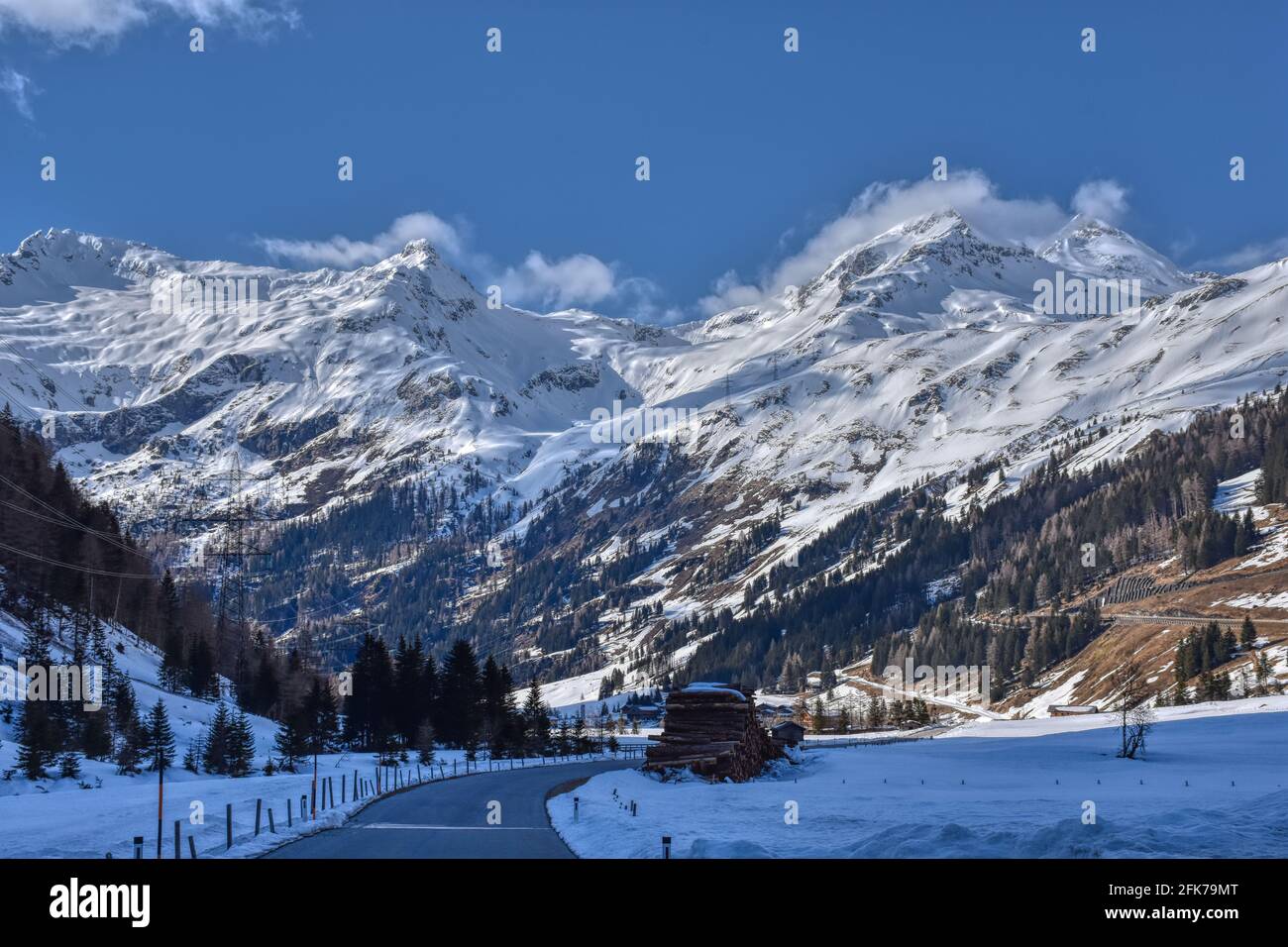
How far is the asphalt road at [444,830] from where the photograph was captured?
88.6 feet

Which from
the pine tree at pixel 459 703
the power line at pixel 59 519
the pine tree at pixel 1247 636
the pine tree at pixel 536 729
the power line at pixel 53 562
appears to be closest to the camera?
the power line at pixel 53 562

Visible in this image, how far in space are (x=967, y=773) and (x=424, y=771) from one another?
3676cm

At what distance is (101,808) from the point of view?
1491 inches

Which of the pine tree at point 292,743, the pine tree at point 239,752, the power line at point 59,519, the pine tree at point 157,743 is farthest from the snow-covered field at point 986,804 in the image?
the power line at point 59,519

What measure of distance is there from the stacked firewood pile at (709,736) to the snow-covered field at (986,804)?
1.83 m

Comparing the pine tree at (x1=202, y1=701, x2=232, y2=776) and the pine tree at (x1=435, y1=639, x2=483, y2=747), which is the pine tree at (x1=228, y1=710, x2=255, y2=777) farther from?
the pine tree at (x1=435, y1=639, x2=483, y2=747)

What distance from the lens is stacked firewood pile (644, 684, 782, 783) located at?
6378 cm

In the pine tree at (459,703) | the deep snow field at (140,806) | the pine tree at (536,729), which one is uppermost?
the deep snow field at (140,806)

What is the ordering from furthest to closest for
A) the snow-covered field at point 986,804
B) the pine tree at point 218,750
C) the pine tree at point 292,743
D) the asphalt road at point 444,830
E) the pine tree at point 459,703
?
1. the pine tree at point 459,703
2. the pine tree at point 292,743
3. the pine tree at point 218,750
4. the asphalt road at point 444,830
5. the snow-covered field at point 986,804

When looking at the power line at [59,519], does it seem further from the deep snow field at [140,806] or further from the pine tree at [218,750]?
the pine tree at [218,750]

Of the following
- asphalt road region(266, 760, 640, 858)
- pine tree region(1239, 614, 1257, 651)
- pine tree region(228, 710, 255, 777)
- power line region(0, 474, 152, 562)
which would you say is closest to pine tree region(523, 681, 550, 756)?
pine tree region(228, 710, 255, 777)

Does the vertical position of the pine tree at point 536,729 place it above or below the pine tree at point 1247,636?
below
